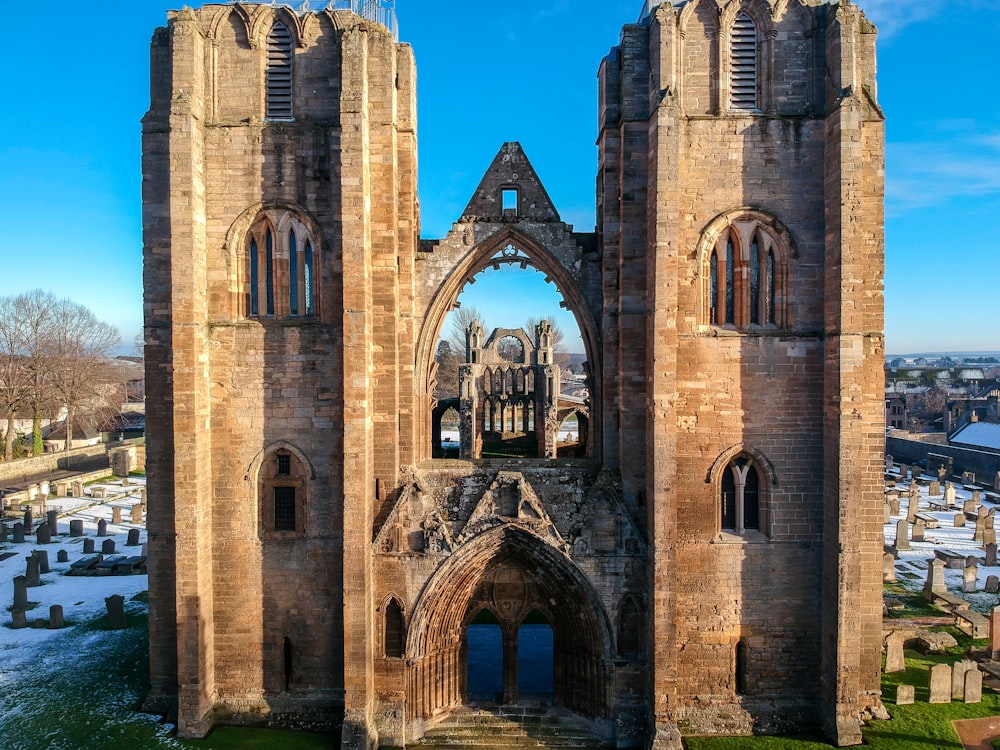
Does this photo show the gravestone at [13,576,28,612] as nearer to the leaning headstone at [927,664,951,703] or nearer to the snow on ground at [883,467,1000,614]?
the leaning headstone at [927,664,951,703]

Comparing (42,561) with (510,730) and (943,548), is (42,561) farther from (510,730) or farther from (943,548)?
(943,548)

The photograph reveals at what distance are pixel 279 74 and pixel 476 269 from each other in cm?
512

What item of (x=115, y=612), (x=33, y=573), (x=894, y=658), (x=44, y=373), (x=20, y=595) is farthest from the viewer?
(x=44, y=373)

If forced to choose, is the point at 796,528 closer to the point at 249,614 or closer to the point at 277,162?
the point at 249,614

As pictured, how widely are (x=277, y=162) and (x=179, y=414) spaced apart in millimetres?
4876

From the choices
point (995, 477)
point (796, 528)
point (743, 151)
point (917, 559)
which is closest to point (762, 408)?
point (796, 528)

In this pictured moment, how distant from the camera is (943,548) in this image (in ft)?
70.9

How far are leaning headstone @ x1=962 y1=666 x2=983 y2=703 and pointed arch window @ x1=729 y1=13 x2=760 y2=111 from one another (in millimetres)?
11295

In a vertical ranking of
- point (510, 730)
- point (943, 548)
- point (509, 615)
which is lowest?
point (510, 730)

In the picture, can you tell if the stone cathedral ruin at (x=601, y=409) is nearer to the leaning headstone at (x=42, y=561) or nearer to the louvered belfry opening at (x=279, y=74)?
the louvered belfry opening at (x=279, y=74)

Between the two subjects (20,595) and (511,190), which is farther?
(20,595)

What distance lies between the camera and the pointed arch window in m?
11.3

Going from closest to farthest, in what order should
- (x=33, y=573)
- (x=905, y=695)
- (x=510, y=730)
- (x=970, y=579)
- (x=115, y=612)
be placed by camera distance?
(x=510, y=730), (x=905, y=695), (x=115, y=612), (x=970, y=579), (x=33, y=573)

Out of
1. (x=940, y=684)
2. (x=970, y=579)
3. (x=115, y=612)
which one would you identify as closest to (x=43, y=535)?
(x=115, y=612)
